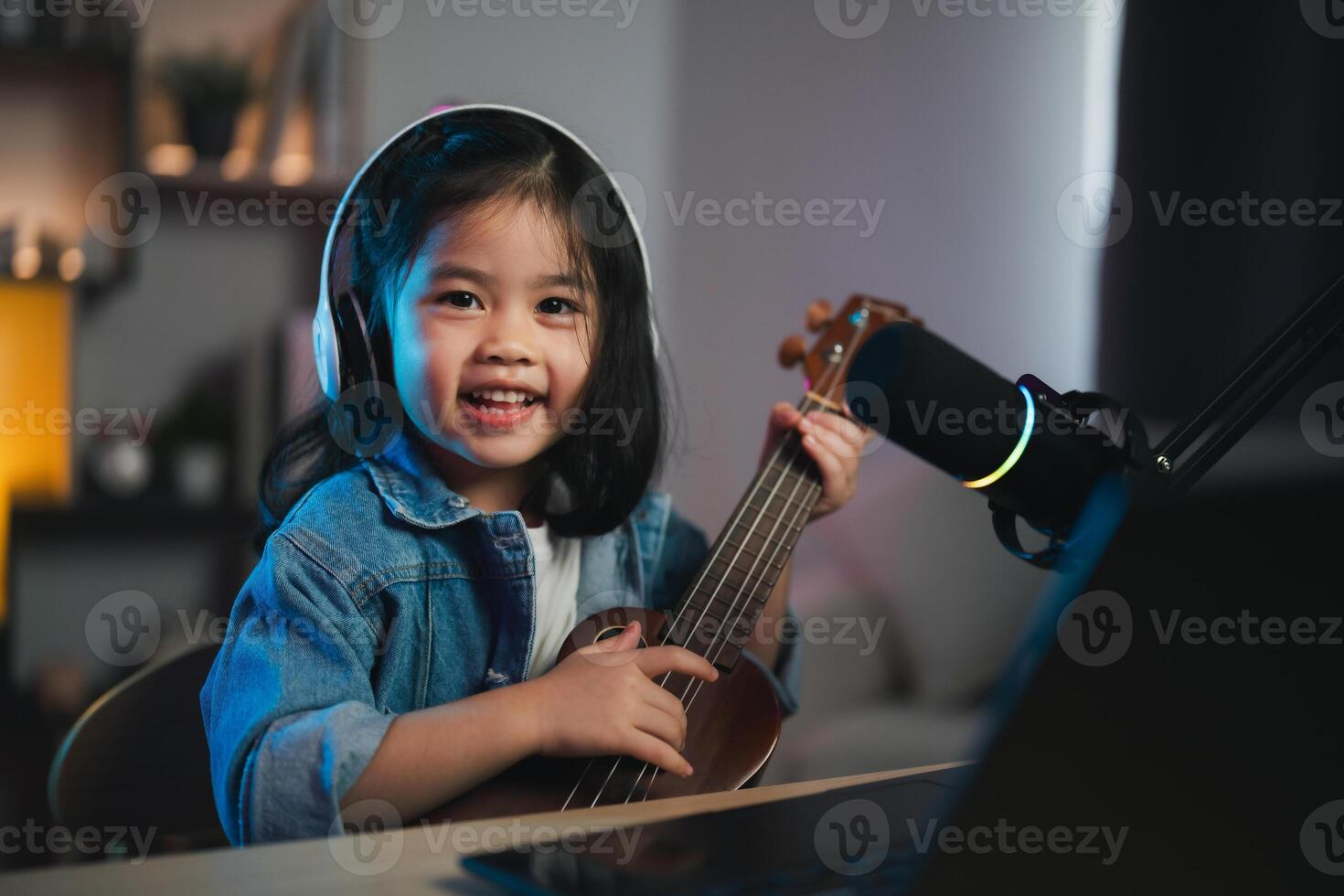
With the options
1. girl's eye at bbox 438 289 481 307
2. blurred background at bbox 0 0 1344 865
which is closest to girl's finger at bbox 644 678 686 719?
girl's eye at bbox 438 289 481 307

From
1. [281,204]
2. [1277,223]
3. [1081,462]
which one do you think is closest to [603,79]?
[281,204]

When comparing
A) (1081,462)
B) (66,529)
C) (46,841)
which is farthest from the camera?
(66,529)

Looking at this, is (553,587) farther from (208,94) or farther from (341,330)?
(208,94)

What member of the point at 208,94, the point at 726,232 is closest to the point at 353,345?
the point at 208,94

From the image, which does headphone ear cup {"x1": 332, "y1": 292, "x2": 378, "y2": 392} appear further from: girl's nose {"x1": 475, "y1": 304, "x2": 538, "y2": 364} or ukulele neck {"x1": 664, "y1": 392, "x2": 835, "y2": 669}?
ukulele neck {"x1": 664, "y1": 392, "x2": 835, "y2": 669}

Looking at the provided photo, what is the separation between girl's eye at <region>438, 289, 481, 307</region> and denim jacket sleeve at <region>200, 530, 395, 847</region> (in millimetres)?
210

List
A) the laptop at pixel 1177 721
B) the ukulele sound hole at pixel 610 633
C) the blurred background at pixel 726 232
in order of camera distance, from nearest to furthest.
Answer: the laptop at pixel 1177 721
the ukulele sound hole at pixel 610 633
the blurred background at pixel 726 232

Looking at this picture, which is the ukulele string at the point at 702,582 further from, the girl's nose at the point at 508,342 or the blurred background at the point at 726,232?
the blurred background at the point at 726,232

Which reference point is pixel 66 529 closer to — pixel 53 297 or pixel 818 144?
pixel 53 297

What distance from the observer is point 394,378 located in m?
0.91

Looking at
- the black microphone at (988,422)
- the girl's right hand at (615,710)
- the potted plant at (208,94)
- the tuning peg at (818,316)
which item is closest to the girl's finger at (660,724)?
the girl's right hand at (615,710)

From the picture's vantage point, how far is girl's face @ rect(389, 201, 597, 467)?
87cm

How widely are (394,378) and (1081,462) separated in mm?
550

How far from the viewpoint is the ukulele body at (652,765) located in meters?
0.70
